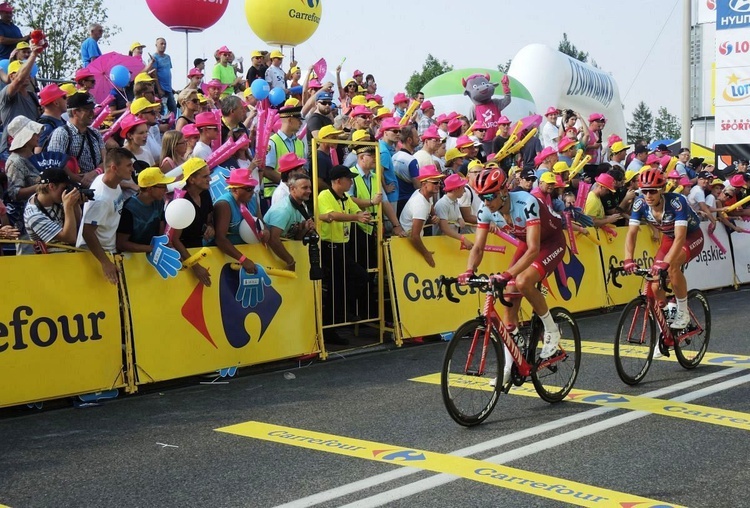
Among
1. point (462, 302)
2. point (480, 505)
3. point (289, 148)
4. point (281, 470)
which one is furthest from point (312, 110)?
point (480, 505)

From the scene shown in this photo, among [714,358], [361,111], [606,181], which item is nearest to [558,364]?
[714,358]

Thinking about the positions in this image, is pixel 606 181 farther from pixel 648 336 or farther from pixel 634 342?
pixel 634 342

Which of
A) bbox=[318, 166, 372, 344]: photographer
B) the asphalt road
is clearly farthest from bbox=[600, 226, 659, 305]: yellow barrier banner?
the asphalt road

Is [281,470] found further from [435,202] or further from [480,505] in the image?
[435,202]

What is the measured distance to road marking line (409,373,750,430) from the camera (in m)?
7.45

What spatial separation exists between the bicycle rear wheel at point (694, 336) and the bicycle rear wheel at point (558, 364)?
159 centimetres

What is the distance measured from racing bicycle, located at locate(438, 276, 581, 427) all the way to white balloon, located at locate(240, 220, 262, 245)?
3121 millimetres

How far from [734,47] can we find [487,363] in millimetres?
19061

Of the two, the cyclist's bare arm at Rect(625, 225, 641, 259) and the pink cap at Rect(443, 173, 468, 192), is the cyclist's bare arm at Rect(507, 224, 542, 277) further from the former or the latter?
the pink cap at Rect(443, 173, 468, 192)

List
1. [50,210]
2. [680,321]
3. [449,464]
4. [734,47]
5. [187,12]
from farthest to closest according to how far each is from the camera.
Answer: [734,47], [187,12], [680,321], [50,210], [449,464]

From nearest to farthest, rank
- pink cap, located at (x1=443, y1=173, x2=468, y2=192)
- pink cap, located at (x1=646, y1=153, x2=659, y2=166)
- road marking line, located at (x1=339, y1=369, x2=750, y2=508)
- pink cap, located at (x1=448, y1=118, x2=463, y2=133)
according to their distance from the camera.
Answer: road marking line, located at (x1=339, y1=369, x2=750, y2=508), pink cap, located at (x1=443, y1=173, x2=468, y2=192), pink cap, located at (x1=448, y1=118, x2=463, y2=133), pink cap, located at (x1=646, y1=153, x2=659, y2=166)

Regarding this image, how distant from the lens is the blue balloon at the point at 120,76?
13.2 metres

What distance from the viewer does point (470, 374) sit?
7.48m

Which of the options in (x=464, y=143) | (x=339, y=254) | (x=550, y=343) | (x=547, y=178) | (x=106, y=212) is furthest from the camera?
(x=464, y=143)
